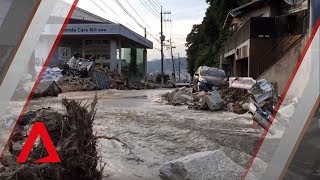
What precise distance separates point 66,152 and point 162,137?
14.1 feet

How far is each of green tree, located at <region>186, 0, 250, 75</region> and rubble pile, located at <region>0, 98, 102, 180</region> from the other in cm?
3317

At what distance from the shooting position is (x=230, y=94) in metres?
17.2

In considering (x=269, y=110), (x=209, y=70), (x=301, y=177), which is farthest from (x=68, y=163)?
(x=209, y=70)

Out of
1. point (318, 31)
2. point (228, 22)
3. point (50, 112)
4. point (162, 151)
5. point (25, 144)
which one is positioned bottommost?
point (162, 151)

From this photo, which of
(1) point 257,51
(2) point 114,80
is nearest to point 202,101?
(1) point 257,51

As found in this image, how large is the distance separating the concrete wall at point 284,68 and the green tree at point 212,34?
21.2 metres

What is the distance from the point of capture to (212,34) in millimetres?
51125

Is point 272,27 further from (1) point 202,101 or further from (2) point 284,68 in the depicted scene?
(1) point 202,101

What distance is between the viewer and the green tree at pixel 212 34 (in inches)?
1682

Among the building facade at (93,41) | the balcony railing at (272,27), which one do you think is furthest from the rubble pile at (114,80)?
the balcony railing at (272,27)

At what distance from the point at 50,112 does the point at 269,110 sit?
5.38m

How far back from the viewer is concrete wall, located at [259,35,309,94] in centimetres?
1577

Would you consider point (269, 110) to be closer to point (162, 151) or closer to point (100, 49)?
point (162, 151)

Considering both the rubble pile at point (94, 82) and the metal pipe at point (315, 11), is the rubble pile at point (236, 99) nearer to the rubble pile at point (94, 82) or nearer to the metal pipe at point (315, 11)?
the metal pipe at point (315, 11)
